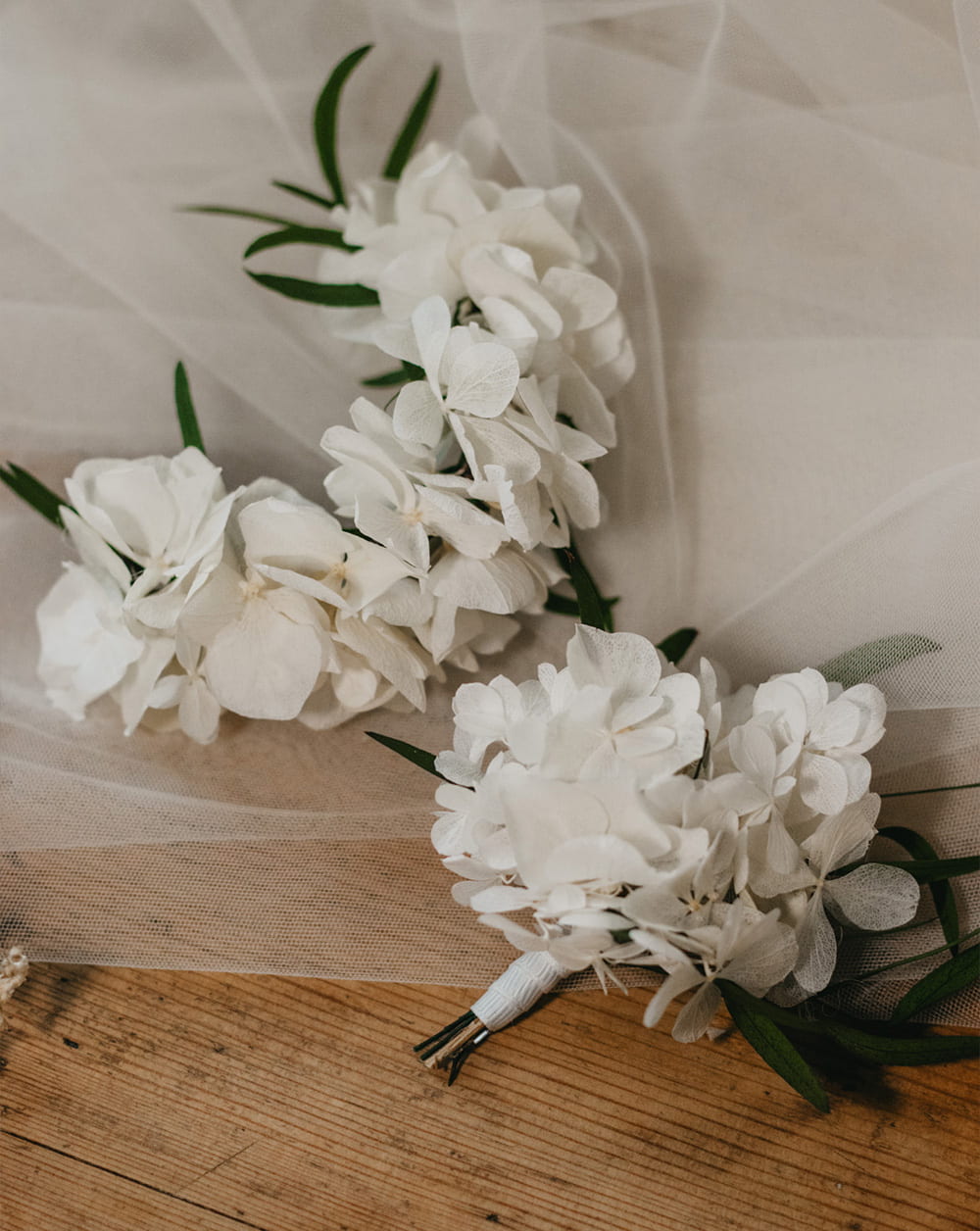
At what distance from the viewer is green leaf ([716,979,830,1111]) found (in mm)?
455

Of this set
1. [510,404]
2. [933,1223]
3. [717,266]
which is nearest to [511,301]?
[510,404]

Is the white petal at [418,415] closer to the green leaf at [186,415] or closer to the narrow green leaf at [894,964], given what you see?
the green leaf at [186,415]

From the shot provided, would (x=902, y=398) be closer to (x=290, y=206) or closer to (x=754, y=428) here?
(x=754, y=428)

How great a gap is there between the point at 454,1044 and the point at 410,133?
547 mm

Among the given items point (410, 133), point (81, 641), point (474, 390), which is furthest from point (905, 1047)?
point (410, 133)

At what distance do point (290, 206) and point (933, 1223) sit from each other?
0.70m

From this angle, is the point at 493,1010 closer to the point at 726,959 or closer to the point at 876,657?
the point at 726,959

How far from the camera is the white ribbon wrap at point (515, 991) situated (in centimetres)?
51

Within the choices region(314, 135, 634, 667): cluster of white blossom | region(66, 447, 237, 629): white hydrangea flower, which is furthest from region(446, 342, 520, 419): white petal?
region(66, 447, 237, 629): white hydrangea flower

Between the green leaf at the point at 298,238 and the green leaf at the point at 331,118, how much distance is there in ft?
0.22

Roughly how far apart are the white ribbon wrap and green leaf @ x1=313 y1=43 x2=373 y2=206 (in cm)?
49

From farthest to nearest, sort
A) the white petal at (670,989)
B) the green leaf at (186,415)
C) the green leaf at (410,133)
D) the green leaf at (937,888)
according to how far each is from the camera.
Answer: the green leaf at (410,133) < the green leaf at (186,415) < the green leaf at (937,888) < the white petal at (670,989)

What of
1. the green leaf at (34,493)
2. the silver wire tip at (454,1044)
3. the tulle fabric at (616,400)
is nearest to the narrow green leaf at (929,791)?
the tulle fabric at (616,400)

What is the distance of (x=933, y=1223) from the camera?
477 millimetres
